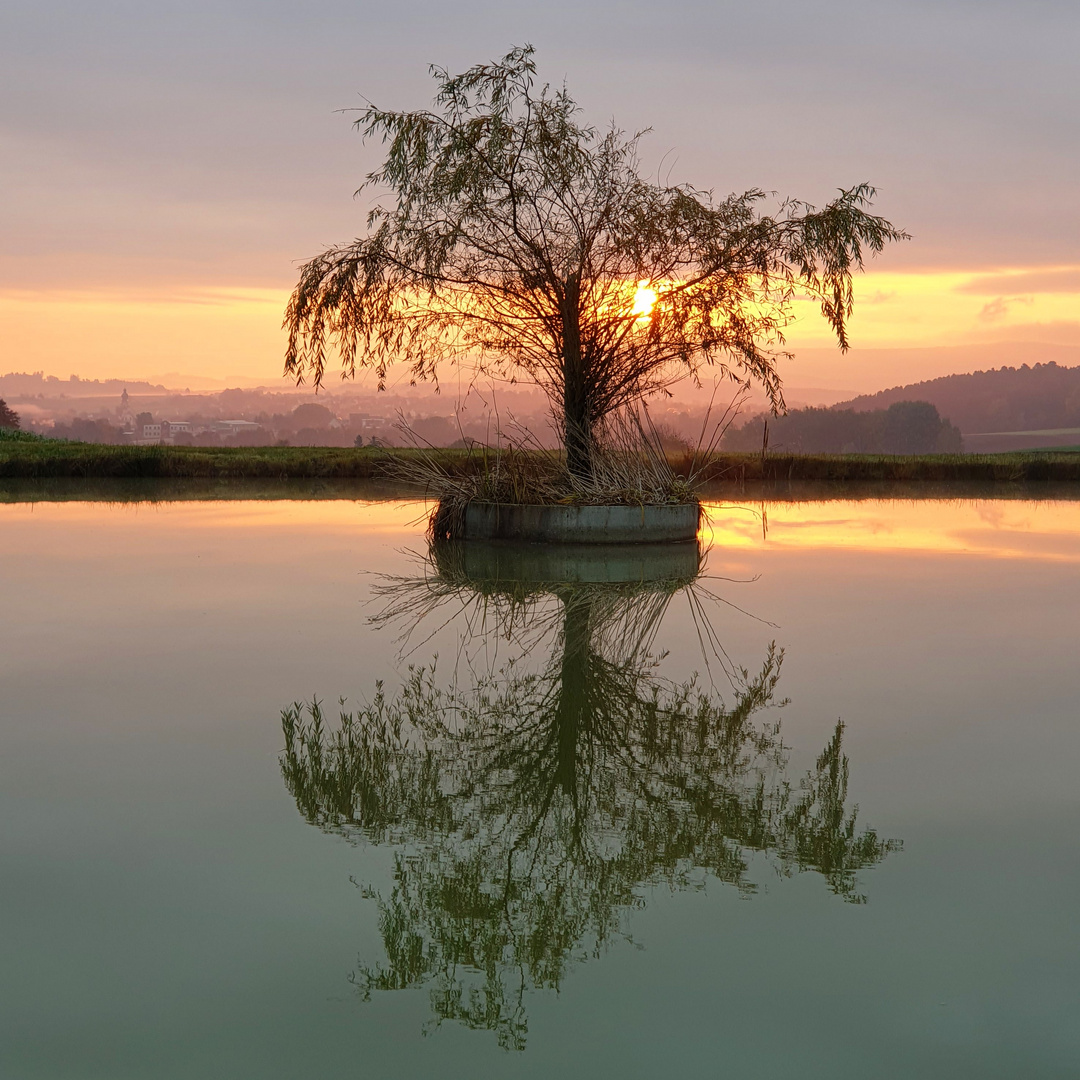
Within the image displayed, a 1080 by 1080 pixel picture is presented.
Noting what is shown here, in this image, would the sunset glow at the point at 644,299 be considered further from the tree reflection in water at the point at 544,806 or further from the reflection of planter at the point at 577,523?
the tree reflection in water at the point at 544,806

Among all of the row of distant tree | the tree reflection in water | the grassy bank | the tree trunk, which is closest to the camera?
the tree reflection in water

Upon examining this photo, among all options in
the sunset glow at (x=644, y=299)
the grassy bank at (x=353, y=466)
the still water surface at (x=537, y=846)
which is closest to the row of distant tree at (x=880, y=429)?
the grassy bank at (x=353, y=466)

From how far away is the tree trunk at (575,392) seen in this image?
32.3ft

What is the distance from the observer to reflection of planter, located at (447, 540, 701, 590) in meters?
7.30

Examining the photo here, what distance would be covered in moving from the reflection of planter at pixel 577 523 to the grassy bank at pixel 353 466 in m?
9.29

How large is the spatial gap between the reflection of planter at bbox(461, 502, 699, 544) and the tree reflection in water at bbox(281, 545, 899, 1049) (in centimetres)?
442

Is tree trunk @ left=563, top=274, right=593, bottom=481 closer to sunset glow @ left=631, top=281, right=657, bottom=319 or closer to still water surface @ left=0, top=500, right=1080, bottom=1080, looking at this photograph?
sunset glow @ left=631, top=281, right=657, bottom=319

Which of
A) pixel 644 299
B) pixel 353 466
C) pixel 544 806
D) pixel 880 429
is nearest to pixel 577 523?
pixel 644 299

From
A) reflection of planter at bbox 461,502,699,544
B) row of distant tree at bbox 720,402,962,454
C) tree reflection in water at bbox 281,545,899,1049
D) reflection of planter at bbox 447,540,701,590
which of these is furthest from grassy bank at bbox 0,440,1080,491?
row of distant tree at bbox 720,402,962,454

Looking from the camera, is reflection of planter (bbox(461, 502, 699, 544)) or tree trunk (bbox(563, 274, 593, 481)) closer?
reflection of planter (bbox(461, 502, 699, 544))

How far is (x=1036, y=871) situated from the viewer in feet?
8.07

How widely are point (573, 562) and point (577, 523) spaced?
3.41 ft

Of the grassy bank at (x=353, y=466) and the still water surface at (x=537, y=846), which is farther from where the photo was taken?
the grassy bank at (x=353, y=466)

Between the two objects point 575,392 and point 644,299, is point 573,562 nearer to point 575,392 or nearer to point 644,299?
point 575,392
